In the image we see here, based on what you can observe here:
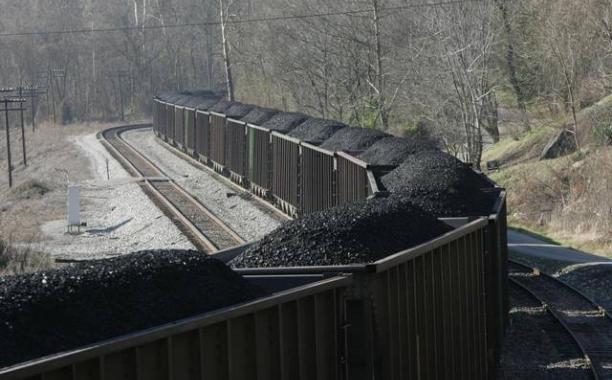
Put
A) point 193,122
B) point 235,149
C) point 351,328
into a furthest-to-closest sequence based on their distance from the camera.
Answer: point 193,122 < point 235,149 < point 351,328

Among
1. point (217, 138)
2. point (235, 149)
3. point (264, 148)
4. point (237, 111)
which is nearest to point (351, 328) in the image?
point (264, 148)

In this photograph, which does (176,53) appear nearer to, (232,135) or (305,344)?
(232,135)

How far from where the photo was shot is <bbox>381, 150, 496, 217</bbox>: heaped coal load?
1371 centimetres

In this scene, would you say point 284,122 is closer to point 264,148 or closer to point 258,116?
point 264,148

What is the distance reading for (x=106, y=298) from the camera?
253 inches

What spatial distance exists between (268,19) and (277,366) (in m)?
55.5

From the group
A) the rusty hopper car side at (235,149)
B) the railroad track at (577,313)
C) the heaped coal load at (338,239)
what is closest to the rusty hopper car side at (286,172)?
the rusty hopper car side at (235,149)

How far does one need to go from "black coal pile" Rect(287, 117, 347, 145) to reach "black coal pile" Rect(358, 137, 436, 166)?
14.4 feet

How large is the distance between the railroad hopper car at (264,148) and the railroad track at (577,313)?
9.22 metres

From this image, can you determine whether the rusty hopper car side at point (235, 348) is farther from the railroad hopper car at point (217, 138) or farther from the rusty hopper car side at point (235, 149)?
the railroad hopper car at point (217, 138)

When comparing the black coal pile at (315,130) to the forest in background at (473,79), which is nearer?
the black coal pile at (315,130)

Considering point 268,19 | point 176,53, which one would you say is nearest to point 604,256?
point 268,19

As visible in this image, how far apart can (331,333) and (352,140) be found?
16789 millimetres

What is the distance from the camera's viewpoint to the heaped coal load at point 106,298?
5762mm
